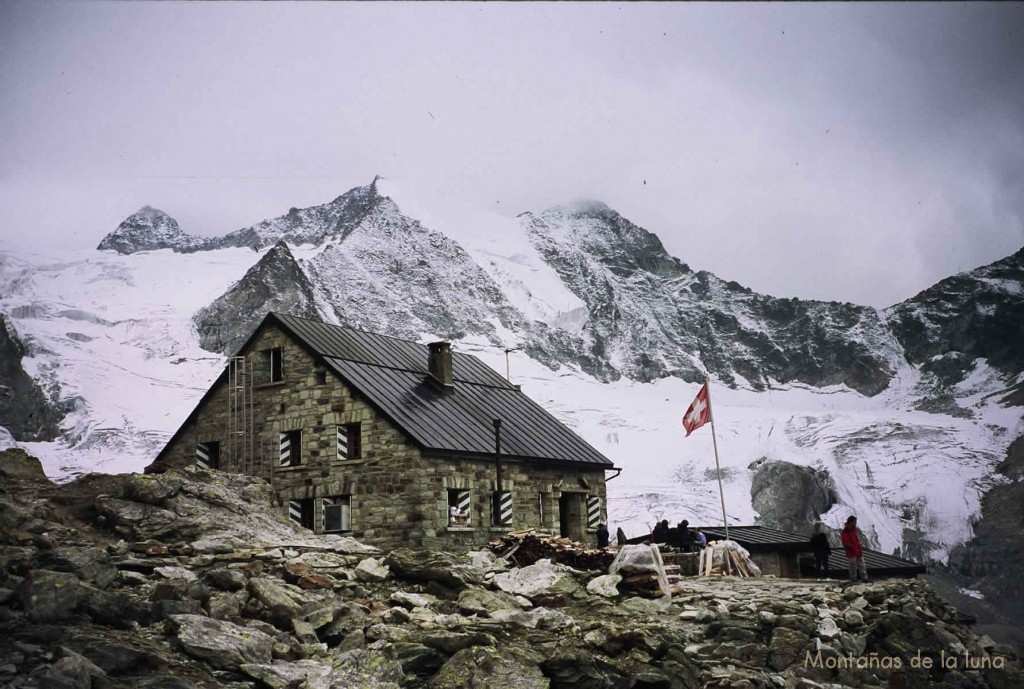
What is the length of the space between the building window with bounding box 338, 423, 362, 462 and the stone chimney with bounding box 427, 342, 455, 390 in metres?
5.23

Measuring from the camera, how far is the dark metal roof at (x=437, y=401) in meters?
33.4

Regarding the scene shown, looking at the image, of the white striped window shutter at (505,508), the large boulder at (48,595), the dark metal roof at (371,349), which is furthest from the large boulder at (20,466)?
the white striped window shutter at (505,508)

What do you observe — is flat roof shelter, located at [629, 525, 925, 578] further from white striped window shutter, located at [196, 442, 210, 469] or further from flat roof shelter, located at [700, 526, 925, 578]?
white striped window shutter, located at [196, 442, 210, 469]

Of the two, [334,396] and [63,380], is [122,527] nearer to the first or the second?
[334,396]

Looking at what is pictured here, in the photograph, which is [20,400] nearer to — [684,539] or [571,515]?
[571,515]

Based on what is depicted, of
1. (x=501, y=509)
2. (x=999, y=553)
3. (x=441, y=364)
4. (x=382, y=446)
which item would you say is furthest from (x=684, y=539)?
(x=999, y=553)

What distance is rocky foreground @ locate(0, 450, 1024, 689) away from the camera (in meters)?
16.9

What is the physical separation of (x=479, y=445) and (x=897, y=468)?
10198 cm

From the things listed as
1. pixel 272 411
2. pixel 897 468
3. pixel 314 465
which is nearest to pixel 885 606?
pixel 314 465

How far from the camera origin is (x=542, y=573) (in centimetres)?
2653

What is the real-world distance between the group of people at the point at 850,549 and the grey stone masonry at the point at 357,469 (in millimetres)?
8272

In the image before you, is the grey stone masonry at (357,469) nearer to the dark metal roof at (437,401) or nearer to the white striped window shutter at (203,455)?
the white striped window shutter at (203,455)

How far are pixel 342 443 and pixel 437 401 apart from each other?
4.28 m

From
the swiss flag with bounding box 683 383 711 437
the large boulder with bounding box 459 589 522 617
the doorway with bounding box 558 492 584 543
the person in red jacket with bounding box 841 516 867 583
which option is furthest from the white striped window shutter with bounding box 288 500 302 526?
the person in red jacket with bounding box 841 516 867 583
